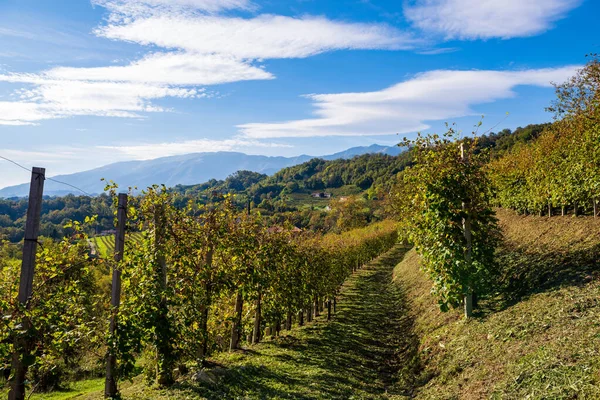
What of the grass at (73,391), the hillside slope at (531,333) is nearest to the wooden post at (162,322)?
the hillside slope at (531,333)

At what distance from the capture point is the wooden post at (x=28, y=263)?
23.5 ft

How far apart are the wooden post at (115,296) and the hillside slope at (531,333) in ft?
31.1

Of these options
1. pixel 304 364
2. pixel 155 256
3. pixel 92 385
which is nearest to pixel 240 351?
pixel 304 364

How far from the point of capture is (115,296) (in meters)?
9.95

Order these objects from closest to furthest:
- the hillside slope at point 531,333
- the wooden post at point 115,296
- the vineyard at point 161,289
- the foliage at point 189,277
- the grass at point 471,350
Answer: the vineyard at point 161,289, the hillside slope at point 531,333, the grass at point 471,350, the wooden post at point 115,296, the foliage at point 189,277

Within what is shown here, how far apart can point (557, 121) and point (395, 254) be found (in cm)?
3895

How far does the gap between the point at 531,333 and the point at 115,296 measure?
12.3 m

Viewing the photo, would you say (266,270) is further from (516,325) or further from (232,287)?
(516,325)

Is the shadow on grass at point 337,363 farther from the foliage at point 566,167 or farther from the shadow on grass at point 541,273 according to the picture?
the foliage at point 566,167

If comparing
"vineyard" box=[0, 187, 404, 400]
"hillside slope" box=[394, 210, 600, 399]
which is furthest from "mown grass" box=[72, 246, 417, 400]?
"hillside slope" box=[394, 210, 600, 399]

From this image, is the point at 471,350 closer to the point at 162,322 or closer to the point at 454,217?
the point at 454,217

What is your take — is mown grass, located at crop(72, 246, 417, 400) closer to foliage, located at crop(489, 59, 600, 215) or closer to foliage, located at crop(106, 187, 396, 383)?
foliage, located at crop(106, 187, 396, 383)

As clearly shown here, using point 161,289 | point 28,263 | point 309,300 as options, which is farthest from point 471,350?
point 28,263

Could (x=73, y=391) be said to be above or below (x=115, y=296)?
below
